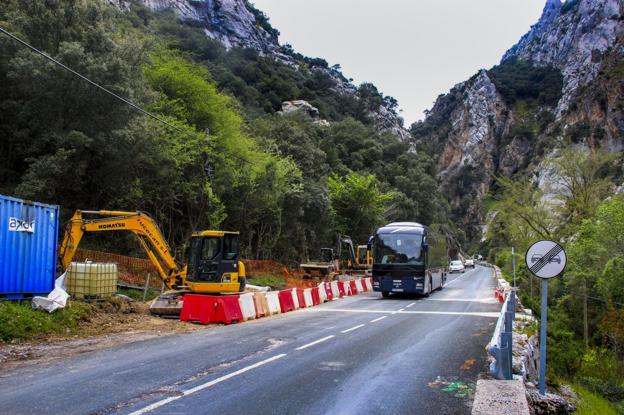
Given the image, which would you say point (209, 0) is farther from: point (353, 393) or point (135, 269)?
point (353, 393)

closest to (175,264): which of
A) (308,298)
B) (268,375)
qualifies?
(308,298)

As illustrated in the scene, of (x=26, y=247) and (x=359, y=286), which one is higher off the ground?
(x=26, y=247)

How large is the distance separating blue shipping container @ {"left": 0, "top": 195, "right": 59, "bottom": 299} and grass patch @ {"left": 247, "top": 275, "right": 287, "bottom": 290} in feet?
51.7

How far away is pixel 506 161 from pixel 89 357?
Answer: 444 feet

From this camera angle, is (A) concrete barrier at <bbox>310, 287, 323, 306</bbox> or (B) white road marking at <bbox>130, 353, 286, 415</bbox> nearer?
(B) white road marking at <bbox>130, 353, 286, 415</bbox>

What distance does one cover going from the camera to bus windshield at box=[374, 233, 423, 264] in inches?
966

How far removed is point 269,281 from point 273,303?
41.8 ft

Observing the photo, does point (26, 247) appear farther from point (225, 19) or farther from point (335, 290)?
point (225, 19)

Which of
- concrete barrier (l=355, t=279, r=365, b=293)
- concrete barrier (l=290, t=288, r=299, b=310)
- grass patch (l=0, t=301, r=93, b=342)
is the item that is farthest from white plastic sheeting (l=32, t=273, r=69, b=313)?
concrete barrier (l=355, t=279, r=365, b=293)

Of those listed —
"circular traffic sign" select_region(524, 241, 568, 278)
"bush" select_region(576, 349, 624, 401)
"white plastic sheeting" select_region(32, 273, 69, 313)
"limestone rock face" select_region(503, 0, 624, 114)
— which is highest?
"limestone rock face" select_region(503, 0, 624, 114)

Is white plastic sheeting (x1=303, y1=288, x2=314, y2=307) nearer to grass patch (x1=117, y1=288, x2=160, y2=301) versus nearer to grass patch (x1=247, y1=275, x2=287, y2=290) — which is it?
grass patch (x1=117, y1=288, x2=160, y2=301)

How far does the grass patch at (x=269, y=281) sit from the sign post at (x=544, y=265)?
22749 mm

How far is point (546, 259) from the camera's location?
312 inches

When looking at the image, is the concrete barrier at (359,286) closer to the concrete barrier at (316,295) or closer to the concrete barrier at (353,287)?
the concrete barrier at (353,287)
